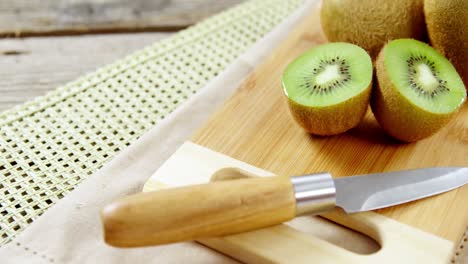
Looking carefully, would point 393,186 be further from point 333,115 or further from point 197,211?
point 197,211

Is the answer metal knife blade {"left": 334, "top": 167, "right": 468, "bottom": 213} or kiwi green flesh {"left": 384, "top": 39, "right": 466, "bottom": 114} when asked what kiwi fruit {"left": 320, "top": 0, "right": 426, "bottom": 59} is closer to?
kiwi green flesh {"left": 384, "top": 39, "right": 466, "bottom": 114}

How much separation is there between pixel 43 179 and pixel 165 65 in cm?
42

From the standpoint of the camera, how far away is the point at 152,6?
67.6 inches

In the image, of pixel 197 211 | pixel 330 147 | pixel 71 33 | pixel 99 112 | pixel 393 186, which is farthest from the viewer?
pixel 71 33

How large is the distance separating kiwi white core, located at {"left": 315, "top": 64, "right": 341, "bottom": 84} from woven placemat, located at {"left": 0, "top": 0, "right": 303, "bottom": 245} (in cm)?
35

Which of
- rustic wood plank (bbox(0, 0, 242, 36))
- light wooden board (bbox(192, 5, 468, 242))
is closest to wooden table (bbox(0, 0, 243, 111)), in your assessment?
rustic wood plank (bbox(0, 0, 242, 36))

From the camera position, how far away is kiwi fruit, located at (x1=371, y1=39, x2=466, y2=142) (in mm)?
1012

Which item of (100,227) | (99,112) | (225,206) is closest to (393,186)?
(225,206)

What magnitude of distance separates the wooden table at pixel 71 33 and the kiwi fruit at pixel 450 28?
699 mm

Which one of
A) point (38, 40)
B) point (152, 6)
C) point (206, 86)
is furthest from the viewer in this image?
point (152, 6)

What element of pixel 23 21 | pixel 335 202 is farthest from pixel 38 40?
pixel 335 202

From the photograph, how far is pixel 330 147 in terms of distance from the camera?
1082mm

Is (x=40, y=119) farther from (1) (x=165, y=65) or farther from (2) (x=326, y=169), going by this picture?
(2) (x=326, y=169)

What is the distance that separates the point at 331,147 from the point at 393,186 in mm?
151
